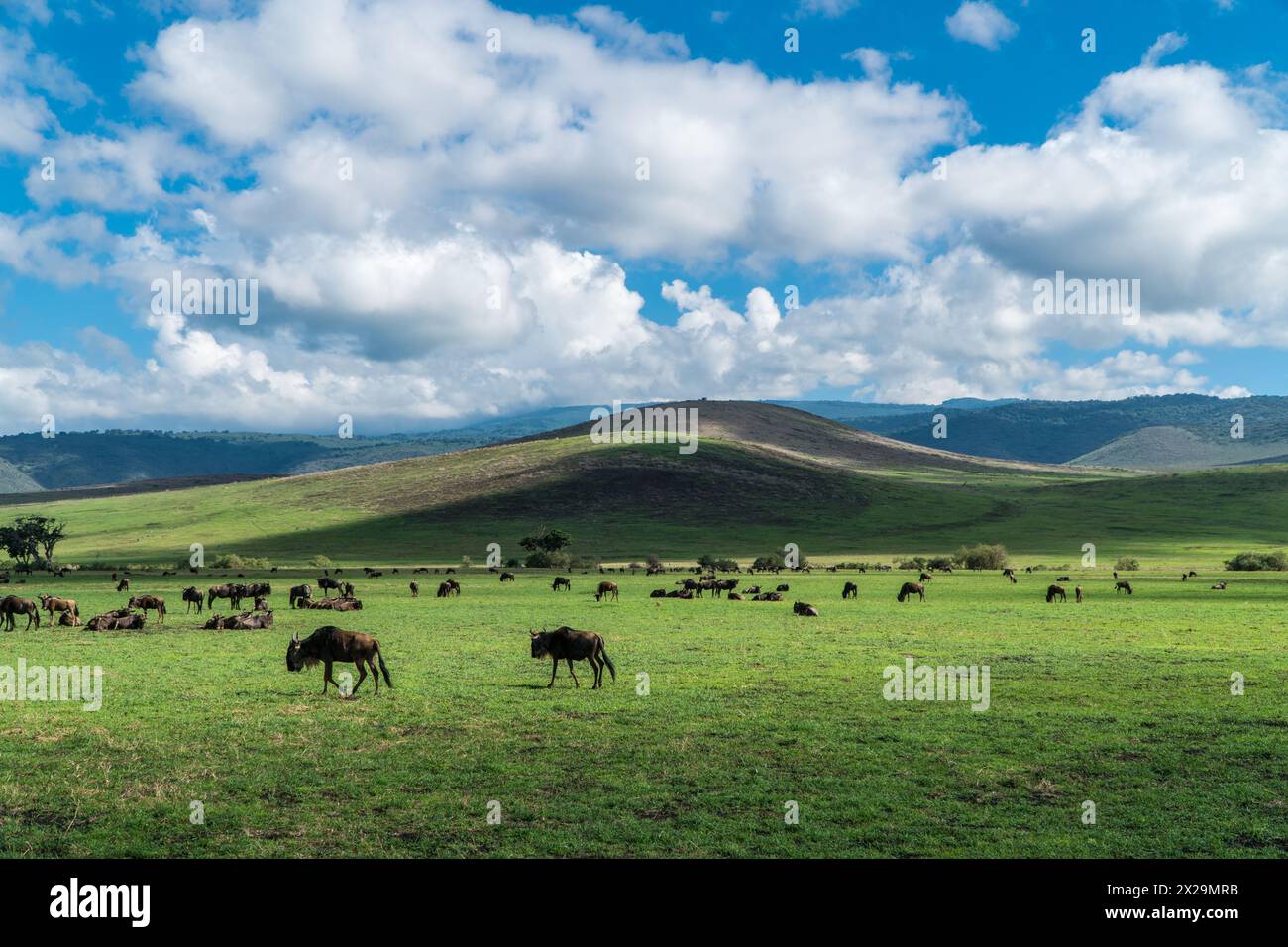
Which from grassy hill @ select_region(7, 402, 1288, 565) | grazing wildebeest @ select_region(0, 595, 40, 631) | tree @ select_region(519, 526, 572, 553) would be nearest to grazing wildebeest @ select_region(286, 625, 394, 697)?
grazing wildebeest @ select_region(0, 595, 40, 631)

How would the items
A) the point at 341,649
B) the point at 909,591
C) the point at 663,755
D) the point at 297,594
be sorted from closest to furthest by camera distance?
the point at 663,755, the point at 341,649, the point at 297,594, the point at 909,591

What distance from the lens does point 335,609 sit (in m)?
49.9

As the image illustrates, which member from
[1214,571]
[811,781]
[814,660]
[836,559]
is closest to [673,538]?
[836,559]

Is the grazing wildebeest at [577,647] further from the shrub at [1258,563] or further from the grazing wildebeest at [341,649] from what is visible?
the shrub at [1258,563]

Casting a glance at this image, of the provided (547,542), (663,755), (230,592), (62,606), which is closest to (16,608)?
(62,606)

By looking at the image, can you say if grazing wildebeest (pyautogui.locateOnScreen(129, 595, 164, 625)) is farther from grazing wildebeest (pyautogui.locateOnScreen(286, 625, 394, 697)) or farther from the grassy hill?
the grassy hill

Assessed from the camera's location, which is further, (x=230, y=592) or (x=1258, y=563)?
(x=1258, y=563)

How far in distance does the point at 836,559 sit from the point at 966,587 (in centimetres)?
4927

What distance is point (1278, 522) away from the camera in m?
155

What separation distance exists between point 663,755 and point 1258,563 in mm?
97005

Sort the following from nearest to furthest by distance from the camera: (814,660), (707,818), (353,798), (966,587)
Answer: (707,818) → (353,798) → (814,660) → (966,587)

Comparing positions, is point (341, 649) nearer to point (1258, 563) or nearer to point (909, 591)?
point (909, 591)

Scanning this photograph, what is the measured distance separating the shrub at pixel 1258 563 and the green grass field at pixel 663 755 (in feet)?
227
